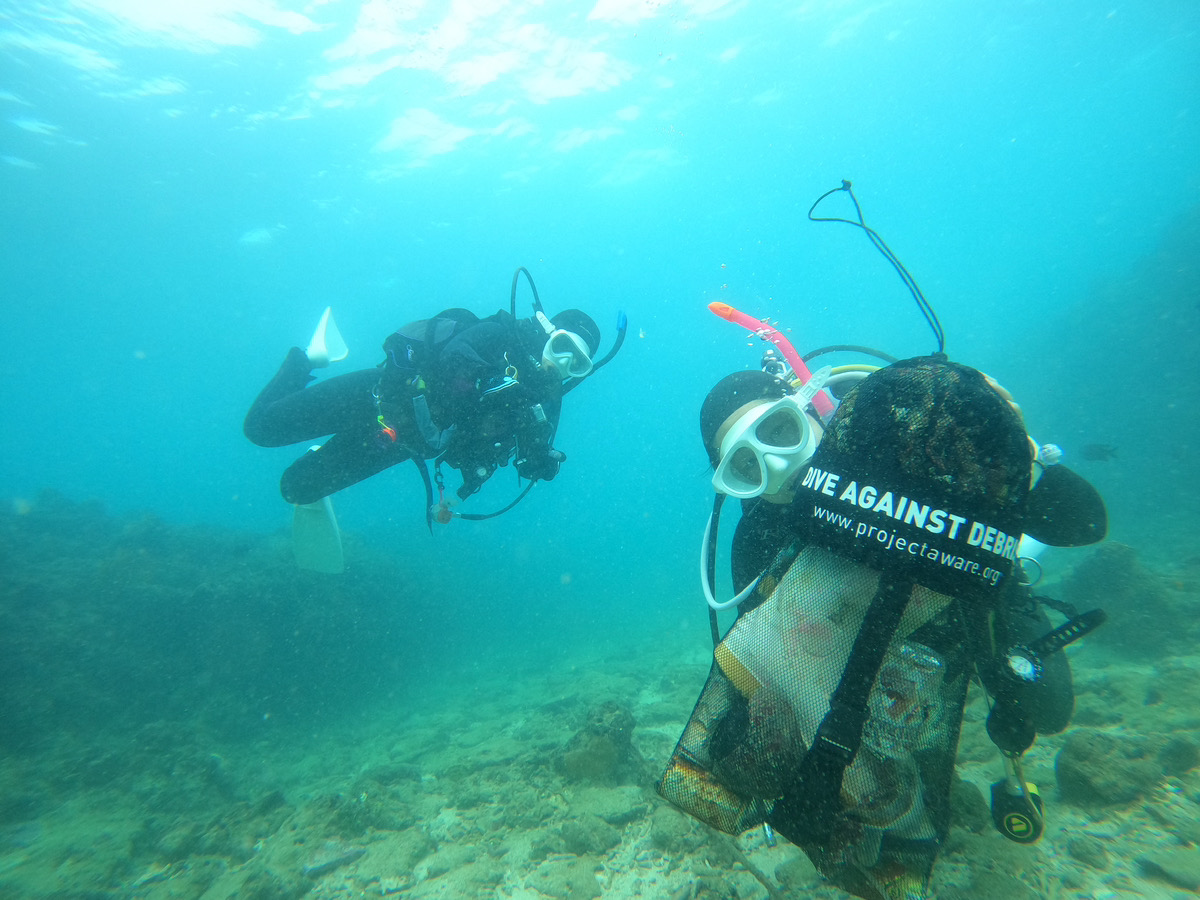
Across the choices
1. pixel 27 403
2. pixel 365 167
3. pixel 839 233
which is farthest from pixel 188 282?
pixel 839 233

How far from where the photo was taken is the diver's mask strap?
3.70ft

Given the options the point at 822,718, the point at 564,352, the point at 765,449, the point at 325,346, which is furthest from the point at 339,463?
the point at 822,718

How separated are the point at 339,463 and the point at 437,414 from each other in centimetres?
209

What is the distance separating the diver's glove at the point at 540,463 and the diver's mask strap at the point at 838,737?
463 centimetres

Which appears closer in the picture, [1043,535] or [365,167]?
[1043,535]

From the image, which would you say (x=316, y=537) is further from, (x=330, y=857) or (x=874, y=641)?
(x=874, y=641)

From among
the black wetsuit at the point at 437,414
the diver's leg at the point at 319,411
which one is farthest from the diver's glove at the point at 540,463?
the diver's leg at the point at 319,411

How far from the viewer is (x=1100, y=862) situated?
10.3ft

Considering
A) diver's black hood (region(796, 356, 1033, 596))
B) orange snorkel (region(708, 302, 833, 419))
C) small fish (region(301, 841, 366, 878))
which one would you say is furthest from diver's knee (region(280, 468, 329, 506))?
diver's black hood (region(796, 356, 1033, 596))

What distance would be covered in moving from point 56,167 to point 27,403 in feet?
226

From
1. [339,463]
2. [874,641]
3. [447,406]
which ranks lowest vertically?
[339,463]

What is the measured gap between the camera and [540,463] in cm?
577

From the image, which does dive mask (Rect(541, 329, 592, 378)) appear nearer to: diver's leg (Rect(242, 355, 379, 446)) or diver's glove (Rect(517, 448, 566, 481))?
diver's glove (Rect(517, 448, 566, 481))

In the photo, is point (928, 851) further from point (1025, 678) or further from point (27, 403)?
point (27, 403)
